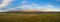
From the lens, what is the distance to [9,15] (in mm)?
816

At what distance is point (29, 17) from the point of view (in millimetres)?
815

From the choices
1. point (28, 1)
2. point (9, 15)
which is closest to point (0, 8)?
point (9, 15)

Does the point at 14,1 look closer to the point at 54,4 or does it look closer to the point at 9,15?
the point at 9,15

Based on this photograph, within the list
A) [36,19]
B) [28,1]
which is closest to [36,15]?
[36,19]

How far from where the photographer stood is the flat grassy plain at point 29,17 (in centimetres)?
81

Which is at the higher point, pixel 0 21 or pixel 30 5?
pixel 30 5

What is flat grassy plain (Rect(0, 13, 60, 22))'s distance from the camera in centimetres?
81

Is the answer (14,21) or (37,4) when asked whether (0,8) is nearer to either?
(14,21)

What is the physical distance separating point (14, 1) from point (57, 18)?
42 centimetres

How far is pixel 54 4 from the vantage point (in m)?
0.85

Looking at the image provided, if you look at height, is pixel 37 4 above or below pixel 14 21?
above

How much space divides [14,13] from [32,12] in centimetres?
16

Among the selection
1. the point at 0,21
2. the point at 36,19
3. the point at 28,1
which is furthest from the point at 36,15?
the point at 0,21

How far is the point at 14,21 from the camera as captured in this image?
815mm
